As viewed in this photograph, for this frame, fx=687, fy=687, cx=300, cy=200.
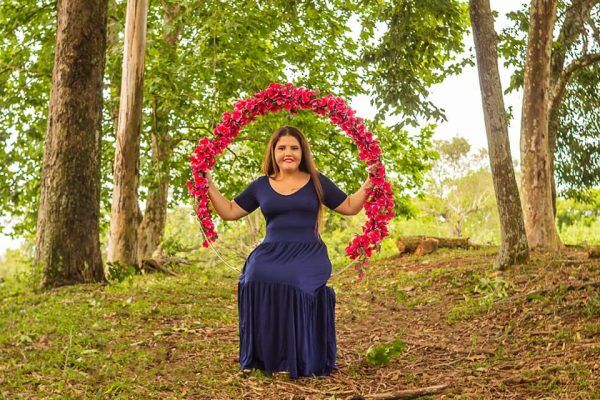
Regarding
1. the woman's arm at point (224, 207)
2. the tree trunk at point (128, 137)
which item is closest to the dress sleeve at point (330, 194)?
the woman's arm at point (224, 207)

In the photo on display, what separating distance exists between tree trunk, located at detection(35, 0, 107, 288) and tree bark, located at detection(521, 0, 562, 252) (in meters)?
7.03

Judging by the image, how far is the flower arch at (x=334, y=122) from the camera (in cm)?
640

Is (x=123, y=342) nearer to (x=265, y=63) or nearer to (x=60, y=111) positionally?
(x=60, y=111)

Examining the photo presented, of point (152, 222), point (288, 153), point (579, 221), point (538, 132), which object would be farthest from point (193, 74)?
point (579, 221)

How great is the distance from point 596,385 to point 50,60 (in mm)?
13181

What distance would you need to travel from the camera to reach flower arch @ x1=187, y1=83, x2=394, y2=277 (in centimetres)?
640

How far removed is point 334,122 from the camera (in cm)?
673

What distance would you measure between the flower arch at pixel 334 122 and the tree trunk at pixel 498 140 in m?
3.71

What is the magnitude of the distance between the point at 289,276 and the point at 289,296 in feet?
0.55

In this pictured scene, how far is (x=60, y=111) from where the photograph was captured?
32.9ft

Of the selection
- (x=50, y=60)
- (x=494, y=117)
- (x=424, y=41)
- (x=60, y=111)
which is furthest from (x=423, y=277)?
(x=50, y=60)

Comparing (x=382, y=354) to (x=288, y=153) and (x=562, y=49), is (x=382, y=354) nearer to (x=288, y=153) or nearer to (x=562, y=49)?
(x=288, y=153)

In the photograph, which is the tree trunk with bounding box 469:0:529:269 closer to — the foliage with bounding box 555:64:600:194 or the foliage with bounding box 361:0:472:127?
the foliage with bounding box 361:0:472:127

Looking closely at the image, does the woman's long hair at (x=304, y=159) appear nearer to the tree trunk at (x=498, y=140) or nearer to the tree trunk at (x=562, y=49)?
the tree trunk at (x=498, y=140)
